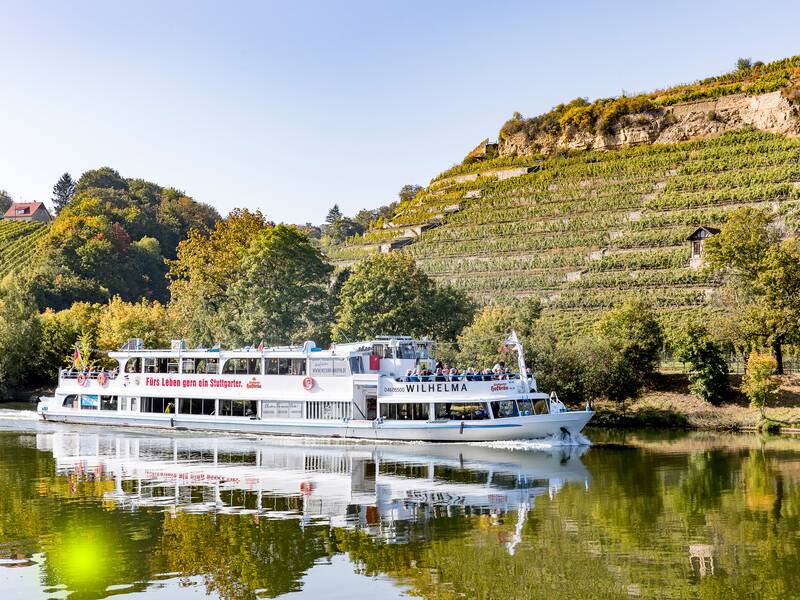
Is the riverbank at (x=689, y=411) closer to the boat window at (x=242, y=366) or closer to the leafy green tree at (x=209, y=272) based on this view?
the boat window at (x=242, y=366)

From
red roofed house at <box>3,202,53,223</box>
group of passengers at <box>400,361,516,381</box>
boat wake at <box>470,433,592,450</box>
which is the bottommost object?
boat wake at <box>470,433,592,450</box>

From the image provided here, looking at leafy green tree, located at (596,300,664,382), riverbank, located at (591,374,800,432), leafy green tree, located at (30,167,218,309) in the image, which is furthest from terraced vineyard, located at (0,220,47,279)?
riverbank, located at (591,374,800,432)

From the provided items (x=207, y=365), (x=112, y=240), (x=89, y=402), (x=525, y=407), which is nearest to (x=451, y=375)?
(x=525, y=407)

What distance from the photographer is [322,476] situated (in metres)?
31.2

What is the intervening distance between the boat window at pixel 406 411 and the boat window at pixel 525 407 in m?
3.89

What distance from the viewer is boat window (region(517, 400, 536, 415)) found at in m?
37.8

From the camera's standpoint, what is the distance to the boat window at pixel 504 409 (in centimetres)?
3781

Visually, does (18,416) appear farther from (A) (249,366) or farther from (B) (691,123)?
(B) (691,123)

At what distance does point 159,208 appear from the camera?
14312cm

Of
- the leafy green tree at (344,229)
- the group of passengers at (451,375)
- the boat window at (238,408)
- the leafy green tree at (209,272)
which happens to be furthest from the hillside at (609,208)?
the leafy green tree at (344,229)

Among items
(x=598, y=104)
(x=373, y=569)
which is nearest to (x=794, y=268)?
(x=373, y=569)

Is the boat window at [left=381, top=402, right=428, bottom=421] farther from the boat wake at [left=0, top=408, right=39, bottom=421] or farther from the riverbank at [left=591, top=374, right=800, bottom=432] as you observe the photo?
the boat wake at [left=0, top=408, right=39, bottom=421]

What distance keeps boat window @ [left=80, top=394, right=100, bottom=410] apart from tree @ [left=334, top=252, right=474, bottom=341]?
15.3 m

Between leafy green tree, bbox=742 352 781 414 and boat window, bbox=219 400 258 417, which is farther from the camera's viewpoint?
leafy green tree, bbox=742 352 781 414
